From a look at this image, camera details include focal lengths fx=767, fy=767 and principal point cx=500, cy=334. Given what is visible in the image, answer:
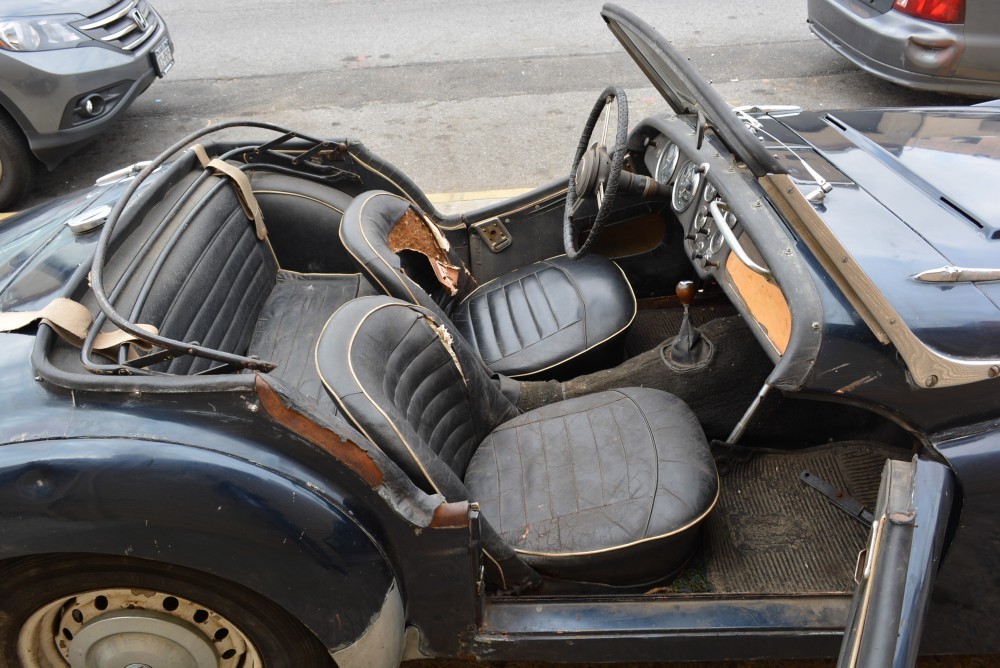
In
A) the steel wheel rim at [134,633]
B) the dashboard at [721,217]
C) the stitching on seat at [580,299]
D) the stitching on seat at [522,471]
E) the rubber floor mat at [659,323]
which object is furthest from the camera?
the rubber floor mat at [659,323]

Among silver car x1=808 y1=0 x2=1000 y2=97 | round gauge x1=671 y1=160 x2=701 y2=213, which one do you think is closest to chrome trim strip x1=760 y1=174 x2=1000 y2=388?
round gauge x1=671 y1=160 x2=701 y2=213

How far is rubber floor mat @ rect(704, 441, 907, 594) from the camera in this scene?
231 cm

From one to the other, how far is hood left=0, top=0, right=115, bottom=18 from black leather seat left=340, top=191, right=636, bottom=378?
153 inches

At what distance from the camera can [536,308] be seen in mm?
3047

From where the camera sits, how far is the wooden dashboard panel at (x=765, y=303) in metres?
1.96

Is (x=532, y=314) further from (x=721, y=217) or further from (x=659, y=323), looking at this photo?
(x=721, y=217)

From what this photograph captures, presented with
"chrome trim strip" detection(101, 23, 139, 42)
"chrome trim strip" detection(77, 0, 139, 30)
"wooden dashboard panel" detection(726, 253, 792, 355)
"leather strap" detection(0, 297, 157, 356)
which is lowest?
"wooden dashboard panel" detection(726, 253, 792, 355)

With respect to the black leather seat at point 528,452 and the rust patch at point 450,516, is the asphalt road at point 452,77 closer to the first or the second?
the black leather seat at point 528,452

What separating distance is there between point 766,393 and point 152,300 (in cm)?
165

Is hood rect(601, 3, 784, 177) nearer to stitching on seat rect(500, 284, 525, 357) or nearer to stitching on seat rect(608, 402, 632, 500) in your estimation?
stitching on seat rect(608, 402, 632, 500)

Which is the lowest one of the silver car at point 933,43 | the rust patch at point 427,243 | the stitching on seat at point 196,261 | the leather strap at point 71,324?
the silver car at point 933,43

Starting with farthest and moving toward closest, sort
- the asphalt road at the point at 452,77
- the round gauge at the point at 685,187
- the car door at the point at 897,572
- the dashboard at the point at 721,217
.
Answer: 1. the asphalt road at the point at 452,77
2. the round gauge at the point at 685,187
3. the dashboard at the point at 721,217
4. the car door at the point at 897,572

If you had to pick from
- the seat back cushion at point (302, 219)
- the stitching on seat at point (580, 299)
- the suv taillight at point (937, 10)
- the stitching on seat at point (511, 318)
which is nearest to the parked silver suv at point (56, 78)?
the seat back cushion at point (302, 219)

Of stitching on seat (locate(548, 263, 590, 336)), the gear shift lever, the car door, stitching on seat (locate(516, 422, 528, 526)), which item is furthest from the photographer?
stitching on seat (locate(548, 263, 590, 336))
